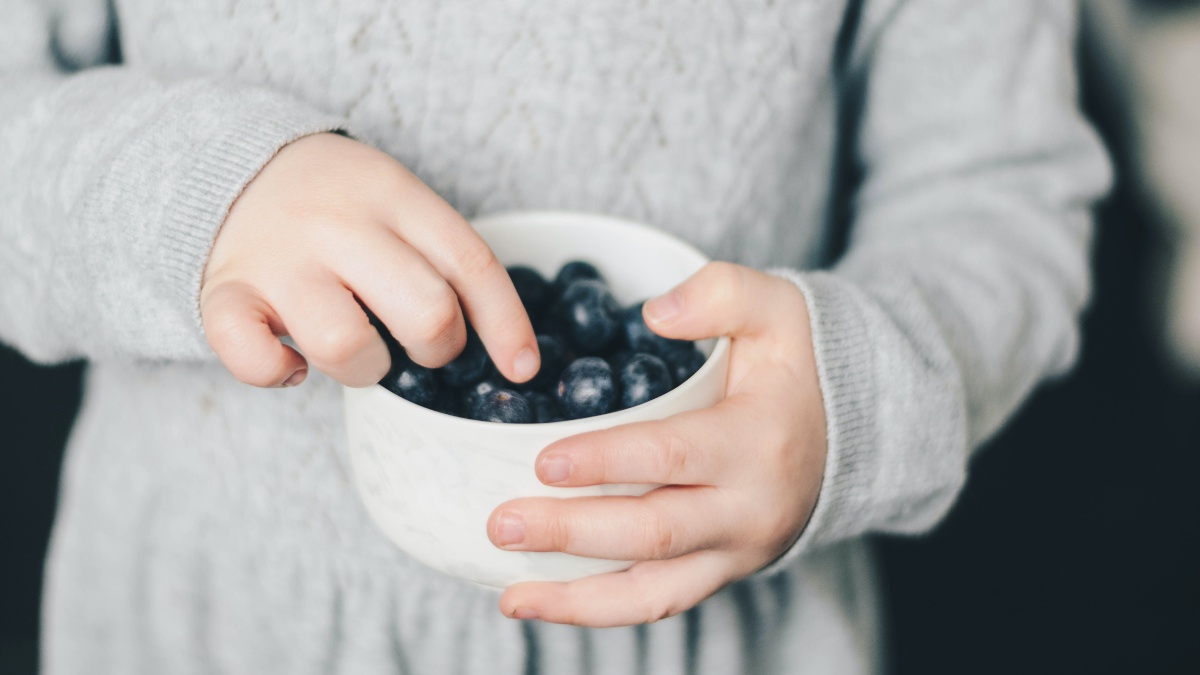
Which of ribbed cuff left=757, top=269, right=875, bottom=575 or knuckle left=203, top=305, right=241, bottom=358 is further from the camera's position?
ribbed cuff left=757, top=269, right=875, bottom=575

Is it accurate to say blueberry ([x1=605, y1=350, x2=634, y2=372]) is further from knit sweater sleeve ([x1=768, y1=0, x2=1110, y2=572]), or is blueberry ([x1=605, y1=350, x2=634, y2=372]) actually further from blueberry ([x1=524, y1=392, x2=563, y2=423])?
knit sweater sleeve ([x1=768, y1=0, x2=1110, y2=572])

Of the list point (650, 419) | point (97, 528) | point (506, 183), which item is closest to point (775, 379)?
point (650, 419)

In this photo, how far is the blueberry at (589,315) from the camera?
0.46 meters

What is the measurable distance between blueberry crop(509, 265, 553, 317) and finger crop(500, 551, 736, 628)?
0.51 feet

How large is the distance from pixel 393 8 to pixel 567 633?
0.41 m

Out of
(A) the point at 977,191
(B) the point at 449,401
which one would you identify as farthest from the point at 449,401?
(A) the point at 977,191

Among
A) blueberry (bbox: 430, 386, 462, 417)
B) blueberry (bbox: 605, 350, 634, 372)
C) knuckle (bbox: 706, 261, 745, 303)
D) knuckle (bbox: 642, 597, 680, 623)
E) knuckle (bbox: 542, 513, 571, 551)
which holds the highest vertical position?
knuckle (bbox: 706, 261, 745, 303)

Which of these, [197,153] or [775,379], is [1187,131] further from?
[197,153]

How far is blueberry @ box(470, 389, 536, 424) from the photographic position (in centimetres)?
40

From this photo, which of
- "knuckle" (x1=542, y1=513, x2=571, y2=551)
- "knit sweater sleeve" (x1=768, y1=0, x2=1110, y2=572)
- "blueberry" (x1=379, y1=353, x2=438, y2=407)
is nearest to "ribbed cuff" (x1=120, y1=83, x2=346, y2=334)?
"blueberry" (x1=379, y1=353, x2=438, y2=407)

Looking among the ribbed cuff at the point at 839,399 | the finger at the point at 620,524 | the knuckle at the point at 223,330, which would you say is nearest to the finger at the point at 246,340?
the knuckle at the point at 223,330

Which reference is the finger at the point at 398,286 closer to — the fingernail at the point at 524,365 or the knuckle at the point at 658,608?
the fingernail at the point at 524,365

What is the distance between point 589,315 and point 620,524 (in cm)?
12

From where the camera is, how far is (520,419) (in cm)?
40
